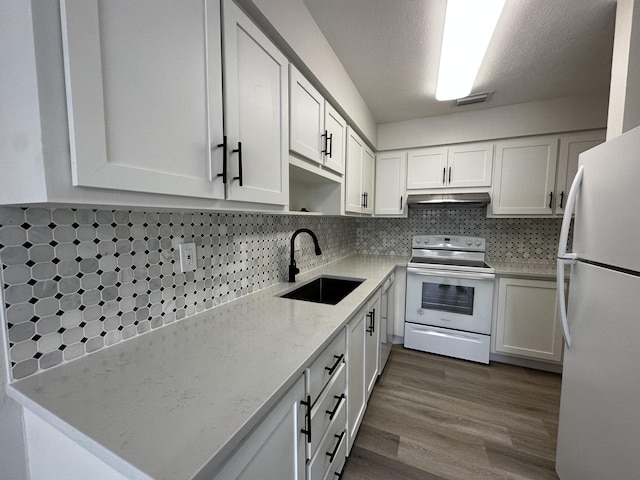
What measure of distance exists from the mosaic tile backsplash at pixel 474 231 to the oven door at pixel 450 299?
664mm

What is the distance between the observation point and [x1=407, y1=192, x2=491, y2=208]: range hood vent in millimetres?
2447

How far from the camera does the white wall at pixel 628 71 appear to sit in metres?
1.14

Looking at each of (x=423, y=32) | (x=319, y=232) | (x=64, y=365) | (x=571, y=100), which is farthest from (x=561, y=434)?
(x=571, y=100)

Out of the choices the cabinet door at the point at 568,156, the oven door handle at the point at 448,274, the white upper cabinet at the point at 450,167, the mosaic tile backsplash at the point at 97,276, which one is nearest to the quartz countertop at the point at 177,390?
the mosaic tile backsplash at the point at 97,276

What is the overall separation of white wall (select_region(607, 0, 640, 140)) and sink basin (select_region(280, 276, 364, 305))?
61.6 inches

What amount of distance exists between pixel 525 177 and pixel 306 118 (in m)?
2.26

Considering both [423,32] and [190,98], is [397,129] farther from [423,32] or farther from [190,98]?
[190,98]

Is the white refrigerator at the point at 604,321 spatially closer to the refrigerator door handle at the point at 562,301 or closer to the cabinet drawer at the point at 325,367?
the refrigerator door handle at the point at 562,301

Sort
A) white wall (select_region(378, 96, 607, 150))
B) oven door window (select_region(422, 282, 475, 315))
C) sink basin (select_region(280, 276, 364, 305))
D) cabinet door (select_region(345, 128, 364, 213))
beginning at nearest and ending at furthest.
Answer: sink basin (select_region(280, 276, 364, 305))
cabinet door (select_region(345, 128, 364, 213))
white wall (select_region(378, 96, 607, 150))
oven door window (select_region(422, 282, 475, 315))

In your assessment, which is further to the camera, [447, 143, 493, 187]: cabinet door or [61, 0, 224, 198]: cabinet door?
[447, 143, 493, 187]: cabinet door

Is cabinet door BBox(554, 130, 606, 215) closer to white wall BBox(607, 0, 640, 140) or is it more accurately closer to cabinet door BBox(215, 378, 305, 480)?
white wall BBox(607, 0, 640, 140)

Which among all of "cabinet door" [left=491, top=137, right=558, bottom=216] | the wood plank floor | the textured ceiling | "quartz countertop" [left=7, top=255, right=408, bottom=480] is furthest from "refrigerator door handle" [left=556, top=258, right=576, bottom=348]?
"cabinet door" [left=491, top=137, right=558, bottom=216]

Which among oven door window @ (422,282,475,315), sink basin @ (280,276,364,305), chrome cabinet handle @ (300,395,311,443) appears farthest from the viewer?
oven door window @ (422,282,475,315)

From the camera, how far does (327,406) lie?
1041 millimetres
